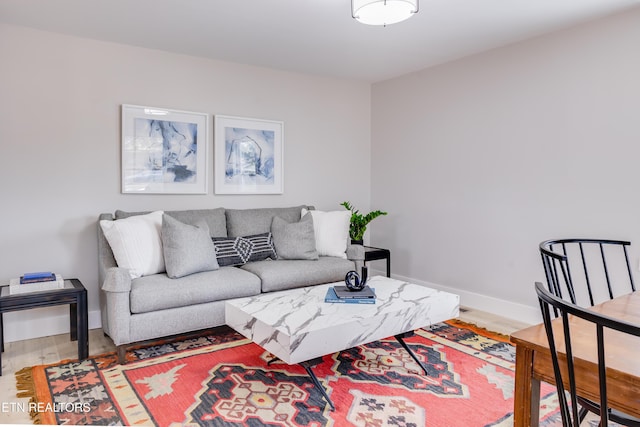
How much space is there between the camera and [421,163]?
185 inches

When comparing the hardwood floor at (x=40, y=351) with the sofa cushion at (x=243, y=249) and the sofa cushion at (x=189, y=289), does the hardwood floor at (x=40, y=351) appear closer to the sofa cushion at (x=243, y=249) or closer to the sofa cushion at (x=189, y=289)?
the sofa cushion at (x=189, y=289)

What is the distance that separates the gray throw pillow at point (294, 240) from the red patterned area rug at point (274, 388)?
3.28 ft

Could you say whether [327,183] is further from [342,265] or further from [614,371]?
[614,371]

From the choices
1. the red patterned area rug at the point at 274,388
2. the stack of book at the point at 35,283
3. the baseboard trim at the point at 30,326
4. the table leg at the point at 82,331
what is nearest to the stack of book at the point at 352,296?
the red patterned area rug at the point at 274,388

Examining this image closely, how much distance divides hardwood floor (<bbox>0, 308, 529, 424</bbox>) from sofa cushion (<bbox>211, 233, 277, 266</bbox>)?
1069 mm

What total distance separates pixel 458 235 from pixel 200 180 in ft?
8.47

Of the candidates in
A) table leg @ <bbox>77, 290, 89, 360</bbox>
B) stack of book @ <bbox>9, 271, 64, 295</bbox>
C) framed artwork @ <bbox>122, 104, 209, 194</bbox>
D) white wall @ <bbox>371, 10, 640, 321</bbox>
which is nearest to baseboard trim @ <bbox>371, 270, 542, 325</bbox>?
white wall @ <bbox>371, 10, 640, 321</bbox>

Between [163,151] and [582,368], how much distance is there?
361cm

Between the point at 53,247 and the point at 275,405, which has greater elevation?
the point at 53,247

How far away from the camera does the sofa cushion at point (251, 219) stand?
397cm

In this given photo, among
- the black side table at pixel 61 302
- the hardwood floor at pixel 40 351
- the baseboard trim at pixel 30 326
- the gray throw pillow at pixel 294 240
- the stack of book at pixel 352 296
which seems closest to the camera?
the hardwood floor at pixel 40 351

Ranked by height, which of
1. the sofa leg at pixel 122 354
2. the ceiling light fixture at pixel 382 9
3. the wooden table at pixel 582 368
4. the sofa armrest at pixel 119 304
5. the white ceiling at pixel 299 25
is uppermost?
the white ceiling at pixel 299 25

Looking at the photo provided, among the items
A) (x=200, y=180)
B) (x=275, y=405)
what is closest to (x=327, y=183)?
(x=200, y=180)

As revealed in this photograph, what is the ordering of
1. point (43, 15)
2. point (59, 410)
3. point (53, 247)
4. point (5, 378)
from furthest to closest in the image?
point (53, 247)
point (43, 15)
point (5, 378)
point (59, 410)
